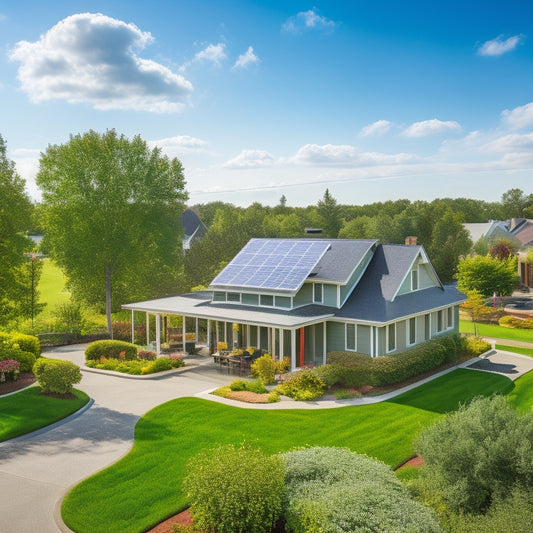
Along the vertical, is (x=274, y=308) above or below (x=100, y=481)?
above

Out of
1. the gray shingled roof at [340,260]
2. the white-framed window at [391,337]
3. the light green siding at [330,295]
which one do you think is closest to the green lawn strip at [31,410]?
the light green siding at [330,295]

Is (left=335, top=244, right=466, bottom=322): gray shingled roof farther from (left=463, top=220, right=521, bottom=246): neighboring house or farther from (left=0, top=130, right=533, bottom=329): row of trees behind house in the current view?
(left=463, top=220, right=521, bottom=246): neighboring house

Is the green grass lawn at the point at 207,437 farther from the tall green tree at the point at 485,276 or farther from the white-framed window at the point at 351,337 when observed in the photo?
the tall green tree at the point at 485,276

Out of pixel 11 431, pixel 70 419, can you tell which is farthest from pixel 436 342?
pixel 11 431

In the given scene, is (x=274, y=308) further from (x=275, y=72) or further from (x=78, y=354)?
(x=275, y=72)

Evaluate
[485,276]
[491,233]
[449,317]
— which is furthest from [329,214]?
[449,317]
